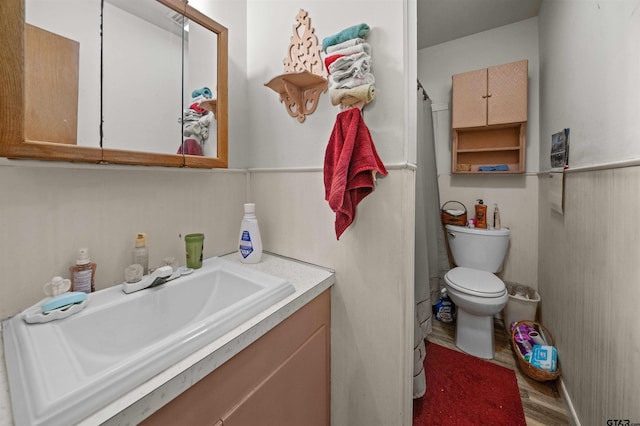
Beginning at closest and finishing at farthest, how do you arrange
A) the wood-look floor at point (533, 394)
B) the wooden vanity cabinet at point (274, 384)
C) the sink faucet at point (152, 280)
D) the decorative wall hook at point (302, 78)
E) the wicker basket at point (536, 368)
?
the wooden vanity cabinet at point (274, 384) → the sink faucet at point (152, 280) → the decorative wall hook at point (302, 78) → the wood-look floor at point (533, 394) → the wicker basket at point (536, 368)

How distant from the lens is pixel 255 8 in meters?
1.20

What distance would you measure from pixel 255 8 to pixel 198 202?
38.3 inches

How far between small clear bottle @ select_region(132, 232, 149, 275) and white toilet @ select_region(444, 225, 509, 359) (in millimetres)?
1730

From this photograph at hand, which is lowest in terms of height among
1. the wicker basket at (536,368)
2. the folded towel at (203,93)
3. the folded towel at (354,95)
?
the wicker basket at (536,368)

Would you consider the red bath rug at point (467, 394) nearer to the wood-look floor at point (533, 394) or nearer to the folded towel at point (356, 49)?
the wood-look floor at point (533, 394)

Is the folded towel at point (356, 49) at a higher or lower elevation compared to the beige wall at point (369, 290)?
higher

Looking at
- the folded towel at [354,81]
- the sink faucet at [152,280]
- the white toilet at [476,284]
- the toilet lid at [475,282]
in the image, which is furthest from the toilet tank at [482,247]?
the sink faucet at [152,280]

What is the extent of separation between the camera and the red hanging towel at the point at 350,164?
805 mm

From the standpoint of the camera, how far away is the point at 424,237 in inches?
54.4

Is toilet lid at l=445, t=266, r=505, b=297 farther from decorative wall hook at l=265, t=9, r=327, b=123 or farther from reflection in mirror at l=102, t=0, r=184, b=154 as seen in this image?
reflection in mirror at l=102, t=0, r=184, b=154

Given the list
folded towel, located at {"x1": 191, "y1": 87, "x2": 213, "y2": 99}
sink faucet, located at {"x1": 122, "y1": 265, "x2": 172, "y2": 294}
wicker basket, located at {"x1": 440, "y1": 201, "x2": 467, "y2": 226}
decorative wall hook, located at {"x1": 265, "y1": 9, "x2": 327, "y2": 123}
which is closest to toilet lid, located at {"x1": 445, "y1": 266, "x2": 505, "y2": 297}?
wicker basket, located at {"x1": 440, "y1": 201, "x2": 467, "y2": 226}

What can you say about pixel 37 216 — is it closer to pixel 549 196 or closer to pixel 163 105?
pixel 163 105

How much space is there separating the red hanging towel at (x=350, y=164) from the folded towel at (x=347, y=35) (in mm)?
259

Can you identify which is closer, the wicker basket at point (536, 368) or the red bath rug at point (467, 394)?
the red bath rug at point (467, 394)
